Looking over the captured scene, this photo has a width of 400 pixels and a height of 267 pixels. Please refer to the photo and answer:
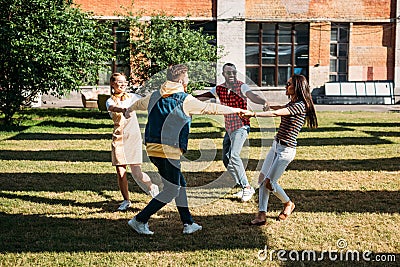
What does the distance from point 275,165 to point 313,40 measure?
80.8 ft

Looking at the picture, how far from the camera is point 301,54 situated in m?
30.1

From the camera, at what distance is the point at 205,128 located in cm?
1734

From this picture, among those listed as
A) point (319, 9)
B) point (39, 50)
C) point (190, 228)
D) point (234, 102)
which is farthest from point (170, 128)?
point (319, 9)

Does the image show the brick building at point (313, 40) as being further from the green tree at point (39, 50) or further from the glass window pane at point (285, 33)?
the green tree at point (39, 50)

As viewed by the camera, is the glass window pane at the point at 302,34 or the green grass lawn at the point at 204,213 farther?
the glass window pane at the point at 302,34

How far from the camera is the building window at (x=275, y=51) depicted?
29578 mm

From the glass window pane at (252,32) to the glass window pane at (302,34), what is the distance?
2.20m

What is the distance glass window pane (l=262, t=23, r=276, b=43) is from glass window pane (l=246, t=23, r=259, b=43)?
0.40 metres

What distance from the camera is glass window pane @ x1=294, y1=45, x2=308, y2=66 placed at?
1182 inches

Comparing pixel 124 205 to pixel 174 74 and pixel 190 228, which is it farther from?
pixel 174 74

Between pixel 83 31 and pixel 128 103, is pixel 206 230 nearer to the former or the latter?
pixel 128 103

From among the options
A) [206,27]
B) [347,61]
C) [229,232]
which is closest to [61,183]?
[229,232]

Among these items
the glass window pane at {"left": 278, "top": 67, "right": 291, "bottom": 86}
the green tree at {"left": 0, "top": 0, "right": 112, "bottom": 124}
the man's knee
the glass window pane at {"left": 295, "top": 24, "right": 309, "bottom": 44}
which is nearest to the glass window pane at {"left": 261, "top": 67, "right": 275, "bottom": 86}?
the glass window pane at {"left": 278, "top": 67, "right": 291, "bottom": 86}

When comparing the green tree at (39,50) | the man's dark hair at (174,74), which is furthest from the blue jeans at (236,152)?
the green tree at (39,50)
